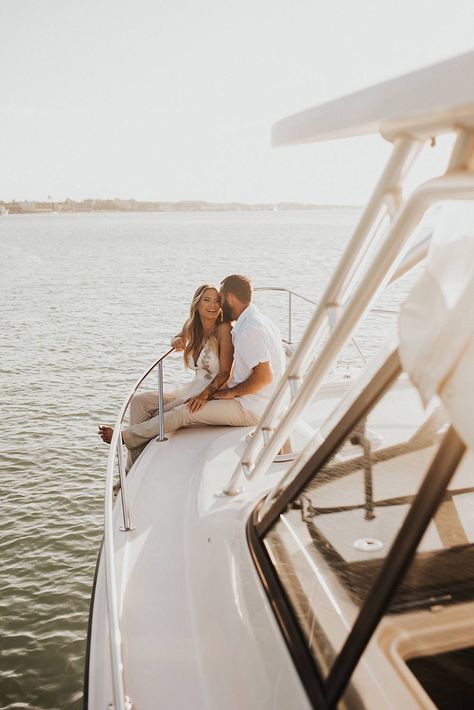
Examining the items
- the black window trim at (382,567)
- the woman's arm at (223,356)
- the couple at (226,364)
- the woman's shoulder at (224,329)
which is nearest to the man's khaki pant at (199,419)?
the couple at (226,364)

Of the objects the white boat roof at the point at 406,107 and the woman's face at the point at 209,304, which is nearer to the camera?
the white boat roof at the point at 406,107

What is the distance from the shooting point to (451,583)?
64.2 inches

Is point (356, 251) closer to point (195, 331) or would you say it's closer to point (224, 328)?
point (224, 328)

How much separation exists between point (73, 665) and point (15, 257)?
1840 inches

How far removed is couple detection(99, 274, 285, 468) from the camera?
505 cm

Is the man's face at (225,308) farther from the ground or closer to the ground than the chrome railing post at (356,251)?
closer to the ground

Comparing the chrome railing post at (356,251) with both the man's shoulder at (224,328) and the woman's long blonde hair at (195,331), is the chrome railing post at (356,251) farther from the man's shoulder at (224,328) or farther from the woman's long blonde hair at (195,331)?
the woman's long blonde hair at (195,331)

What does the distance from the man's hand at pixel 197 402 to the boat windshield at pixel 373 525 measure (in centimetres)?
291

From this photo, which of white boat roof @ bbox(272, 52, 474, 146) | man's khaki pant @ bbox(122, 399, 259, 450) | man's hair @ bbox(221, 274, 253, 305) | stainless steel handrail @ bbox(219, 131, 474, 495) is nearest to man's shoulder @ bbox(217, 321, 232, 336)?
man's hair @ bbox(221, 274, 253, 305)

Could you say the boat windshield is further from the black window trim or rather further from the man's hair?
the man's hair

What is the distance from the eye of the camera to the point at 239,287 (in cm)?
517

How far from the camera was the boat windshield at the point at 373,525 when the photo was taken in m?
1.57

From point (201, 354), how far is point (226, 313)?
40cm

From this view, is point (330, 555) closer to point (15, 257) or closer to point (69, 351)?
point (69, 351)
